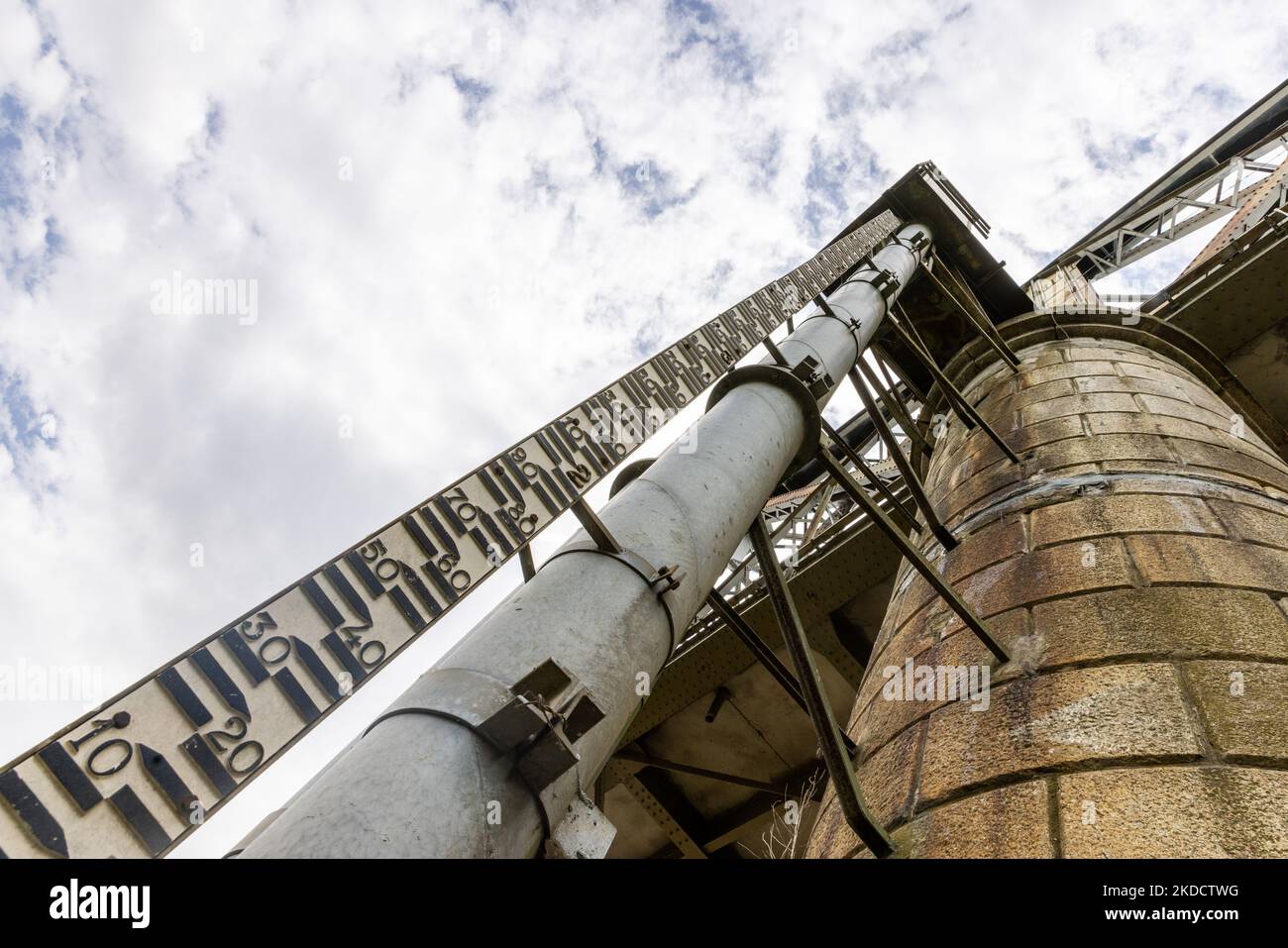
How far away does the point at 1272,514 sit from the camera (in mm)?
4020

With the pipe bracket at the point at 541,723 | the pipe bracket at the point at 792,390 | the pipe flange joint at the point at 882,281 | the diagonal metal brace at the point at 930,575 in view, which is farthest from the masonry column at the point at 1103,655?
the pipe flange joint at the point at 882,281

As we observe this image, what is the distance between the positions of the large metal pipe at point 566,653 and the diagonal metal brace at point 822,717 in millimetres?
269

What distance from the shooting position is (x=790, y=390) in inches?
173

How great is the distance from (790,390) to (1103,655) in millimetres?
2026

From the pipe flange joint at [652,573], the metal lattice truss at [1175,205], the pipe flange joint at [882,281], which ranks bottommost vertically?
the metal lattice truss at [1175,205]

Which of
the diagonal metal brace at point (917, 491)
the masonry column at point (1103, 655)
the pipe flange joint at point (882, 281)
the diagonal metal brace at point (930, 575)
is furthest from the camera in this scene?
the pipe flange joint at point (882, 281)

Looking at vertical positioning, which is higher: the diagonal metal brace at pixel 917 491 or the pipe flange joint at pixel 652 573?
the pipe flange joint at pixel 652 573

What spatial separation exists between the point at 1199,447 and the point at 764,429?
2.76 m

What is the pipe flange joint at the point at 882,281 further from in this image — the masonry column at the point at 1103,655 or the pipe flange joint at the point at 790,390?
the pipe flange joint at the point at 790,390

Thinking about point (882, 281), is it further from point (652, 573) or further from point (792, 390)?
point (652, 573)

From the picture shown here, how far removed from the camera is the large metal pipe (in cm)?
170

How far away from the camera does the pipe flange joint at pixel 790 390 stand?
4359 millimetres
